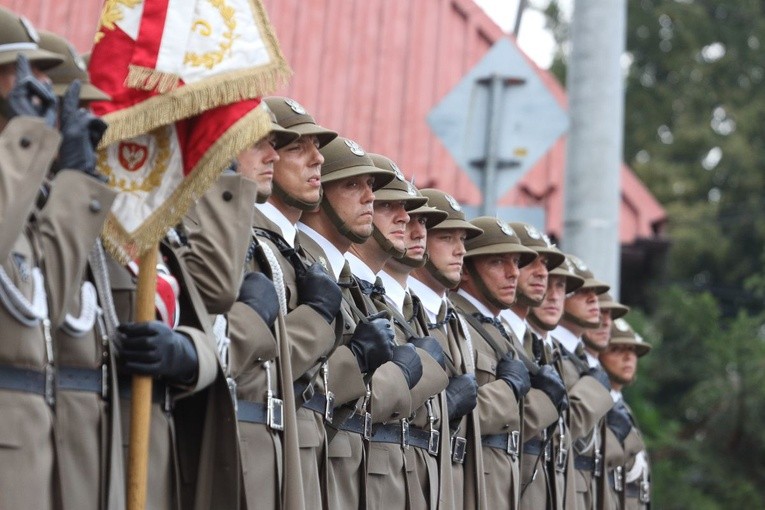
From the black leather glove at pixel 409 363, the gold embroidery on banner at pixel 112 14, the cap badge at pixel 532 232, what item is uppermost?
the gold embroidery on banner at pixel 112 14

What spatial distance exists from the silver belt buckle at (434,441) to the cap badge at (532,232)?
2306 mm

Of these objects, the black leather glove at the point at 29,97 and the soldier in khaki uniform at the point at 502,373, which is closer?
the black leather glove at the point at 29,97

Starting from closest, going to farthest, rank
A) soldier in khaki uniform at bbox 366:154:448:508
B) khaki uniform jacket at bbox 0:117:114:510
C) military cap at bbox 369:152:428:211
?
khaki uniform jacket at bbox 0:117:114:510, soldier in khaki uniform at bbox 366:154:448:508, military cap at bbox 369:152:428:211

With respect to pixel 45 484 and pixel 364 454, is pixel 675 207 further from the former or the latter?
pixel 45 484

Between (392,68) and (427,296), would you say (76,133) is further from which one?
(392,68)

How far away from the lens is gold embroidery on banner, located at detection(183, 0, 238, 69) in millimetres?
5340

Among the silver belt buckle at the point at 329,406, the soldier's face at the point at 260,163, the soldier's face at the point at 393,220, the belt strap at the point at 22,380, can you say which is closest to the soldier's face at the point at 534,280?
the soldier's face at the point at 393,220

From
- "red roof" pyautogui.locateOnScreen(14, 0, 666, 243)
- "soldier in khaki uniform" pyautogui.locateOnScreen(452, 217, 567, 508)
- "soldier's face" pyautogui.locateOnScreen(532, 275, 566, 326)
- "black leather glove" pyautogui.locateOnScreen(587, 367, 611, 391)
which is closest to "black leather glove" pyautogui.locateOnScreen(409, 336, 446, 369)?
"soldier in khaki uniform" pyautogui.locateOnScreen(452, 217, 567, 508)

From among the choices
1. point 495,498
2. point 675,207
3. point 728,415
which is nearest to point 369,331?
point 495,498

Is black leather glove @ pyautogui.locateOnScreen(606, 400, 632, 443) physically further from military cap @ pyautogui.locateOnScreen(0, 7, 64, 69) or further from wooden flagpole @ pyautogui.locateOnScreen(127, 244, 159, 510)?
military cap @ pyautogui.locateOnScreen(0, 7, 64, 69)

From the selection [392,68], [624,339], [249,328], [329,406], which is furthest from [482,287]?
[392,68]

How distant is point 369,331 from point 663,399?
12.5m

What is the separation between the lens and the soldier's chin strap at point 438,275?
8.67m

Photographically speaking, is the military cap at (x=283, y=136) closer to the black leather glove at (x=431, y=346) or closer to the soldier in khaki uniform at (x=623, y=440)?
the black leather glove at (x=431, y=346)
